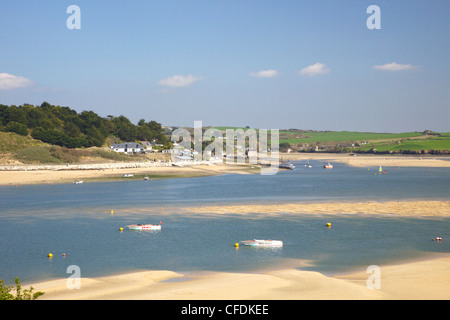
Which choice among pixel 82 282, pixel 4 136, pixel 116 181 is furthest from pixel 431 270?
pixel 4 136

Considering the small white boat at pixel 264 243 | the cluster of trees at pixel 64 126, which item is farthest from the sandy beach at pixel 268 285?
the cluster of trees at pixel 64 126

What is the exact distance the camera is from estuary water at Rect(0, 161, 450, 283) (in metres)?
30.7

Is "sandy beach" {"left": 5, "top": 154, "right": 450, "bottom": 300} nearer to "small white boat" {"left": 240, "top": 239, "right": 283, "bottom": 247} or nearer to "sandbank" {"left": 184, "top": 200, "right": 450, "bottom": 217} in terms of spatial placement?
A: "small white boat" {"left": 240, "top": 239, "right": 283, "bottom": 247}

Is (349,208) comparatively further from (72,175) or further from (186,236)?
(72,175)

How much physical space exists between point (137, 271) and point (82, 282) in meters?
3.71

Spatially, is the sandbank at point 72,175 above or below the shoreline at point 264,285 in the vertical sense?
above

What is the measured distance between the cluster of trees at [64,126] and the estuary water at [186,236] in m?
71.2

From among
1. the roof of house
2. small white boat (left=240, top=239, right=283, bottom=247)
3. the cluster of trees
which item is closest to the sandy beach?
small white boat (left=240, top=239, right=283, bottom=247)

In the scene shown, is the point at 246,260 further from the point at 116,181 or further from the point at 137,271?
the point at 116,181

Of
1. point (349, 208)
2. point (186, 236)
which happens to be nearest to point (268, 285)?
point (186, 236)

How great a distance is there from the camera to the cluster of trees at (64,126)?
13212cm

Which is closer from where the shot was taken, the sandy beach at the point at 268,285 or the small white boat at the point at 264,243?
the sandy beach at the point at 268,285

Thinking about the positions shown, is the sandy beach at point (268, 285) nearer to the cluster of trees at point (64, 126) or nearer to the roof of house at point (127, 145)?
the cluster of trees at point (64, 126)

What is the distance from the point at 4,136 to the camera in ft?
403
